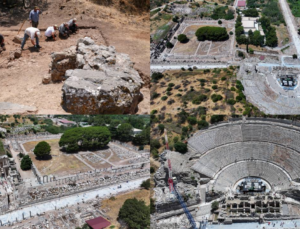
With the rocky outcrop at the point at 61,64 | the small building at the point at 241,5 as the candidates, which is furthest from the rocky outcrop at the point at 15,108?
the small building at the point at 241,5

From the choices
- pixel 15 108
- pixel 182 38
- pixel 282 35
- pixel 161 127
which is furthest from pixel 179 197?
pixel 282 35

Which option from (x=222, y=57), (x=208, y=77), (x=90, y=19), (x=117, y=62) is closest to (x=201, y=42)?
(x=222, y=57)

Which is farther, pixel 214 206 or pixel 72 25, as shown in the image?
pixel 72 25

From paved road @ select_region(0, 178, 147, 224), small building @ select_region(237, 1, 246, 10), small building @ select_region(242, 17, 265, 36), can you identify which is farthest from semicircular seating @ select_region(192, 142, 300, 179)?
small building @ select_region(237, 1, 246, 10)

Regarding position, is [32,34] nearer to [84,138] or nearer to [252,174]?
[84,138]

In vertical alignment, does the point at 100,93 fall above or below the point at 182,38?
above

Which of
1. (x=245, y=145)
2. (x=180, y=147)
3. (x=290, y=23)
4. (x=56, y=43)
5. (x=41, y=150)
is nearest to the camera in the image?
(x=56, y=43)
